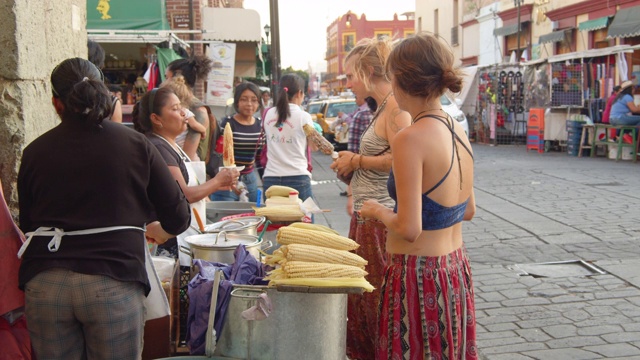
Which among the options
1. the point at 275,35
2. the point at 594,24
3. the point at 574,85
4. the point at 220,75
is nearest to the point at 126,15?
the point at 220,75

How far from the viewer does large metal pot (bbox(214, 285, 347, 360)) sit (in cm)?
313

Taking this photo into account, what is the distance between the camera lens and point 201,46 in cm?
1803

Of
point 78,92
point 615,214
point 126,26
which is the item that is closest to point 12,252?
point 78,92

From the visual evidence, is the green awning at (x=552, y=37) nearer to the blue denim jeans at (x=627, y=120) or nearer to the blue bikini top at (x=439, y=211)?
the blue denim jeans at (x=627, y=120)

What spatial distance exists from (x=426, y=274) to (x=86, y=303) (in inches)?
57.1

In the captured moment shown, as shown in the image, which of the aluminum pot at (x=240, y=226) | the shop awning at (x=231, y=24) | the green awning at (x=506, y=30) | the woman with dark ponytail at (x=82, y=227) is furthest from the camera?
the green awning at (x=506, y=30)

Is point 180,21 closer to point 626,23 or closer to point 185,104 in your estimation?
point 185,104

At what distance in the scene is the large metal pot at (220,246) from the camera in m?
3.85

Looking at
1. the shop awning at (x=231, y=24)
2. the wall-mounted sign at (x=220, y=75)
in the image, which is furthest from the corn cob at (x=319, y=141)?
the shop awning at (x=231, y=24)

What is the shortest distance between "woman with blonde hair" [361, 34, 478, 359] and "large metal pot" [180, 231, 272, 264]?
98cm

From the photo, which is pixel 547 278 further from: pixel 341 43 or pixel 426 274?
pixel 341 43

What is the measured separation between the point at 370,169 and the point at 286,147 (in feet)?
8.60

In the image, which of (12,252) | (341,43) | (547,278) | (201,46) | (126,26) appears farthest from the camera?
(341,43)

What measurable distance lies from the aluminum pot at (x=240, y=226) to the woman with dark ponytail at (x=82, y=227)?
1.40 m
